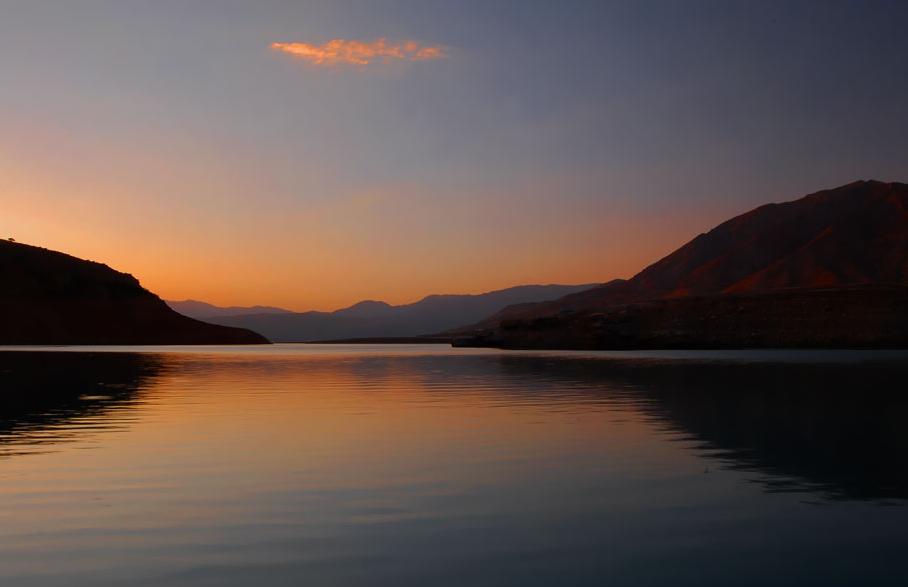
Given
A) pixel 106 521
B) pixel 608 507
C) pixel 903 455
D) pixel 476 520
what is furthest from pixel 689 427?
pixel 106 521

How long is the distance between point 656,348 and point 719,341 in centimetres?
1000

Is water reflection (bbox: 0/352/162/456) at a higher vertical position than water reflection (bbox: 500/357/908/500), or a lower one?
higher

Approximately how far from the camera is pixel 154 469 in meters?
15.9

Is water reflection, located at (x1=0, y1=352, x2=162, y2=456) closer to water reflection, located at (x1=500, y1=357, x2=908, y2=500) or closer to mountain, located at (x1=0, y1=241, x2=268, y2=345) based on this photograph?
water reflection, located at (x1=500, y1=357, x2=908, y2=500)

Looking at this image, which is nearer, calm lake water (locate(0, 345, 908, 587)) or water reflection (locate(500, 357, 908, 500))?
calm lake water (locate(0, 345, 908, 587))

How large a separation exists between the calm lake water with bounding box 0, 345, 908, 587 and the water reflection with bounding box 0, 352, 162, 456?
210 mm

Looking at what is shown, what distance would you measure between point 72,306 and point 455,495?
188002 mm

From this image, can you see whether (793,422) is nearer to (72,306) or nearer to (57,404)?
(57,404)

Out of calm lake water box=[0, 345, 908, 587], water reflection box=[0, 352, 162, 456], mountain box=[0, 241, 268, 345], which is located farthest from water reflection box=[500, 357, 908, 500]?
mountain box=[0, 241, 268, 345]

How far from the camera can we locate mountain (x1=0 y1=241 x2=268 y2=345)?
168250 millimetres

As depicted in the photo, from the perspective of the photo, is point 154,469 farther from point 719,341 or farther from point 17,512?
point 719,341

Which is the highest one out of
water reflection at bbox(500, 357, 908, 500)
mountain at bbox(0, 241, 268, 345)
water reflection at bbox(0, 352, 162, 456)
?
mountain at bbox(0, 241, 268, 345)

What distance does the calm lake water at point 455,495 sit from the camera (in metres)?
9.20

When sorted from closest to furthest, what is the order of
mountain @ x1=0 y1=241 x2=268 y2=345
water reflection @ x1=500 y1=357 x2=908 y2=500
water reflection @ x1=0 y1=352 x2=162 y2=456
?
1. water reflection @ x1=500 y1=357 x2=908 y2=500
2. water reflection @ x1=0 y1=352 x2=162 y2=456
3. mountain @ x1=0 y1=241 x2=268 y2=345
